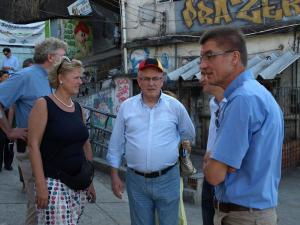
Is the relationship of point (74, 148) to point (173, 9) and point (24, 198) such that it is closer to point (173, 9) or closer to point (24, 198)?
point (24, 198)

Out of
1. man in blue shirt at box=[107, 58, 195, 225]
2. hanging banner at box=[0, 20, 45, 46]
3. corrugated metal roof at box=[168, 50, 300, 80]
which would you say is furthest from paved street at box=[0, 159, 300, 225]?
hanging banner at box=[0, 20, 45, 46]

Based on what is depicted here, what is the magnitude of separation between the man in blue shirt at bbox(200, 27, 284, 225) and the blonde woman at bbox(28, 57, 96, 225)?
53.5 inches

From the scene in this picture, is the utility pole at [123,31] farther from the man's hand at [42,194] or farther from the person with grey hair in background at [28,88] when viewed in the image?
the man's hand at [42,194]

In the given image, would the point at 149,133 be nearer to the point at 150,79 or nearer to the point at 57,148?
the point at 150,79

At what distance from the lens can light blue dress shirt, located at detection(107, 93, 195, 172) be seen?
3.79m

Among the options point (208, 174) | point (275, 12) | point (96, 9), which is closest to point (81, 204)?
point (208, 174)

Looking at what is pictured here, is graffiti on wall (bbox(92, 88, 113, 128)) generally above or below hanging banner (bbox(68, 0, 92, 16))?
below

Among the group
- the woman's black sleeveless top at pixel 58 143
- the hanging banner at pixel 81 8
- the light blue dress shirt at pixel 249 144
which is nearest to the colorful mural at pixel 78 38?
the hanging banner at pixel 81 8

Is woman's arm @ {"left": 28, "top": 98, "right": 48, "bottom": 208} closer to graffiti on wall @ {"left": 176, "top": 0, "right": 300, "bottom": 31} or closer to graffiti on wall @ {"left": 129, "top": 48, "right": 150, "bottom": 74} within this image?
graffiti on wall @ {"left": 176, "top": 0, "right": 300, "bottom": 31}

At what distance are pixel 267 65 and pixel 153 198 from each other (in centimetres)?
741

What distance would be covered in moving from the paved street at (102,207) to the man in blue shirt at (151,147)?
69.6 inches

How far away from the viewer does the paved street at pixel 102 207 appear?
18.0 ft

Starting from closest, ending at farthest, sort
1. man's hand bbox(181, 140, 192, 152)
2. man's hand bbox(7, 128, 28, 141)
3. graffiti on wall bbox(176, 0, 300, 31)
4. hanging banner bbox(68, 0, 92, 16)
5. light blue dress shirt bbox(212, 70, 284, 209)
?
light blue dress shirt bbox(212, 70, 284, 209)
man's hand bbox(7, 128, 28, 141)
man's hand bbox(181, 140, 192, 152)
graffiti on wall bbox(176, 0, 300, 31)
hanging banner bbox(68, 0, 92, 16)

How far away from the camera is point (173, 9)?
549 inches
